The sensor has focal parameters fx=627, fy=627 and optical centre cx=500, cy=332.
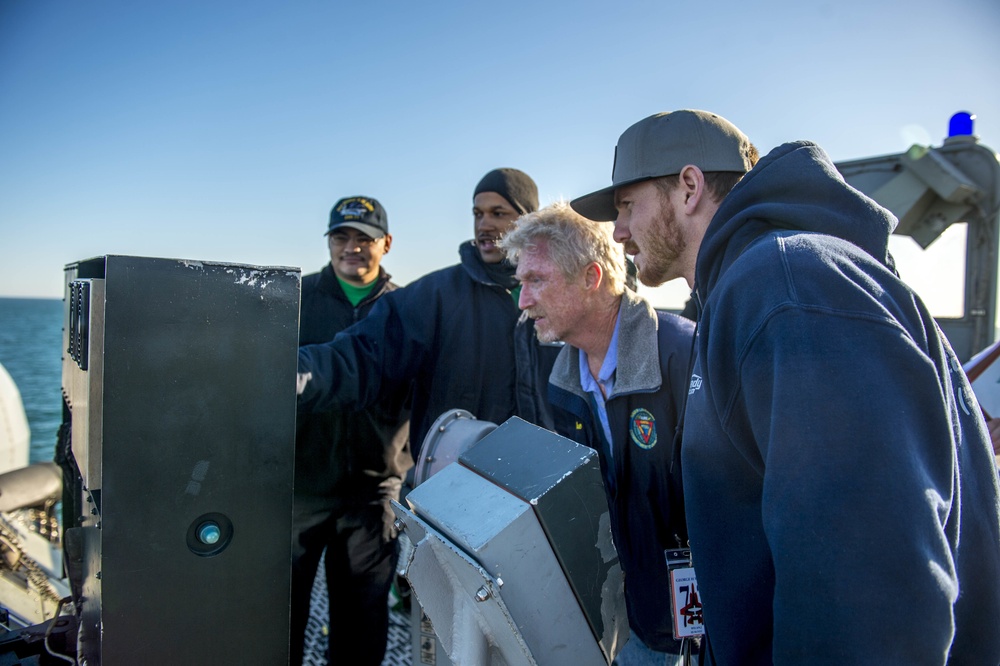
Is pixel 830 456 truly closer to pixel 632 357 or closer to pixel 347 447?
pixel 632 357

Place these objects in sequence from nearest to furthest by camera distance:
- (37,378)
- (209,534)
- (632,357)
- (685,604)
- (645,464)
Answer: (209,534), (685,604), (645,464), (632,357), (37,378)

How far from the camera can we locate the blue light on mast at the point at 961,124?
14.1 feet

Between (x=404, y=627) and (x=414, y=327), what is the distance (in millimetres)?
2228

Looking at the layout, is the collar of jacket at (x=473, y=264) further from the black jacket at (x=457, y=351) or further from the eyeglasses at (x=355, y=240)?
the eyeglasses at (x=355, y=240)

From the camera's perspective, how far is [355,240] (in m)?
3.39

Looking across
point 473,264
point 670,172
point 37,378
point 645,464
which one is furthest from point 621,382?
point 37,378

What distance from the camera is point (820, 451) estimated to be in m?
0.77

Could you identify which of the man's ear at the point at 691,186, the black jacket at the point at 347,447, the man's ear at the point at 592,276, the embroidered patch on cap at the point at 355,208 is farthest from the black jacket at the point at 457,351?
the man's ear at the point at 691,186

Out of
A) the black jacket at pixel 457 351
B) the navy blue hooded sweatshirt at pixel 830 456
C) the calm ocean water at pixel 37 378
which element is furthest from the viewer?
the calm ocean water at pixel 37 378

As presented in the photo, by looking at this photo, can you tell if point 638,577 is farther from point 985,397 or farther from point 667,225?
point 985,397

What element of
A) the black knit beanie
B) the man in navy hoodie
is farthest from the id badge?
the black knit beanie

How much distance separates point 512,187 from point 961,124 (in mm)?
3475

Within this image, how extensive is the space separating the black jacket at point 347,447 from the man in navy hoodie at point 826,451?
1846 mm

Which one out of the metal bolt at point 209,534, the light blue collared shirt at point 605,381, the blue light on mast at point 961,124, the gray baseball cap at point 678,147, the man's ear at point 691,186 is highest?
the blue light on mast at point 961,124
